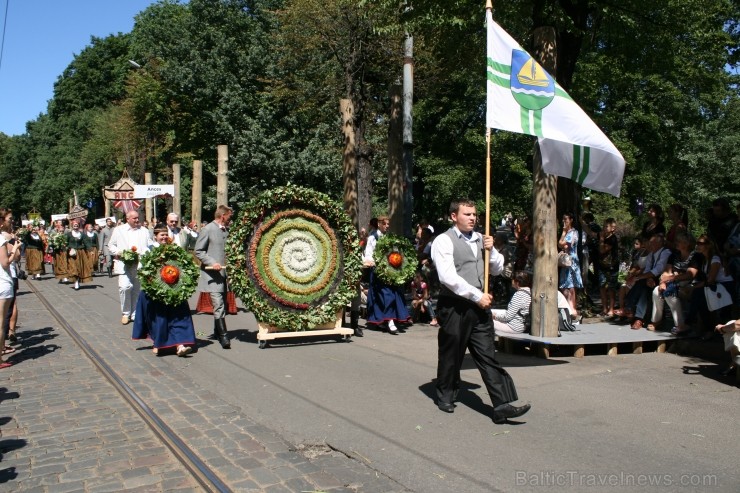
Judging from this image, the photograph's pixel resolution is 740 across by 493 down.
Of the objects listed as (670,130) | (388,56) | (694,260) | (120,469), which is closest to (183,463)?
(120,469)

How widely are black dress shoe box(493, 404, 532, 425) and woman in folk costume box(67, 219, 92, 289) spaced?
661 inches

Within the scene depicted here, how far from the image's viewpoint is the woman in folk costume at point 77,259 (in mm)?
19828

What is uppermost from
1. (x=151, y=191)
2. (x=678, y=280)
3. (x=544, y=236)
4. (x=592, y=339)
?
(x=151, y=191)

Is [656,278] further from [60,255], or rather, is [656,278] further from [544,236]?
[60,255]

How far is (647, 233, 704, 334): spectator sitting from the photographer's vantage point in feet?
30.1

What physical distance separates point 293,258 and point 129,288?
3.89 m

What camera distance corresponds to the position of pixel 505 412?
5.92 meters

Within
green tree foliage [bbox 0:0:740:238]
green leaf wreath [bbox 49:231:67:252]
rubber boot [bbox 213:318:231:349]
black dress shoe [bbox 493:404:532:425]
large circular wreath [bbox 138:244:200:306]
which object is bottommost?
black dress shoe [bbox 493:404:532:425]

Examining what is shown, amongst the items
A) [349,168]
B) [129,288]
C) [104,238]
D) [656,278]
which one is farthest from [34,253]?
[656,278]

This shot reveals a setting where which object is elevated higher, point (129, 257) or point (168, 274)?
point (129, 257)

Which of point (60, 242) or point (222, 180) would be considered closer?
point (222, 180)

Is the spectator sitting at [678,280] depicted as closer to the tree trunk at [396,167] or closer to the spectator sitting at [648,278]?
the spectator sitting at [648,278]

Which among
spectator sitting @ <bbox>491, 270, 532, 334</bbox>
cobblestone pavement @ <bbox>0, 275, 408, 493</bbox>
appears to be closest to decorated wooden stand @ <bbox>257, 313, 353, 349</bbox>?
cobblestone pavement @ <bbox>0, 275, 408, 493</bbox>

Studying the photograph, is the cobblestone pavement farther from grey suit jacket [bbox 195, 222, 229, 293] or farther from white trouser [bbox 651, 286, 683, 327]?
white trouser [bbox 651, 286, 683, 327]
